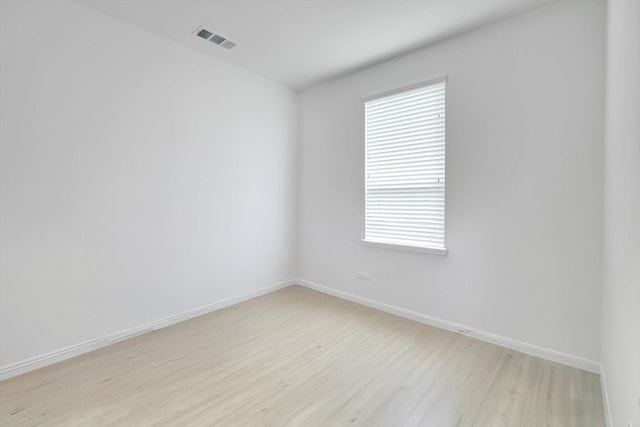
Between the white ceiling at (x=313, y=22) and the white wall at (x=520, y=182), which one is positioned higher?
the white ceiling at (x=313, y=22)

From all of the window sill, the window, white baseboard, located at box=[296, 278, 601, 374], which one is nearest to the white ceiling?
the window

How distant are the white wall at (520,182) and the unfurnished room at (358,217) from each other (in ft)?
0.05

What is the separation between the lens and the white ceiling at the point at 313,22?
7.63 ft

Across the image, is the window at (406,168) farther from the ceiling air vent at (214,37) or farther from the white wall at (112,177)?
the ceiling air vent at (214,37)

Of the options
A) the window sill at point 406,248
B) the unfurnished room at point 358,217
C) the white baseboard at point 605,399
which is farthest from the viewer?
the window sill at point 406,248

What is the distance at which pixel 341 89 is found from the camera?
373 centimetres

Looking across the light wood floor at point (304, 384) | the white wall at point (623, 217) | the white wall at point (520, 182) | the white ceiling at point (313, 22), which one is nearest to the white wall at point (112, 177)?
the white ceiling at point (313, 22)

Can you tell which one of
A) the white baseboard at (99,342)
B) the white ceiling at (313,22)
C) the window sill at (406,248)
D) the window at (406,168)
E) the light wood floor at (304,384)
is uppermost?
the white ceiling at (313,22)

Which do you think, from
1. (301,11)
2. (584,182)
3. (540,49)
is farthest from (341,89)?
(584,182)

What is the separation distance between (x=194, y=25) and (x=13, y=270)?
2.51m

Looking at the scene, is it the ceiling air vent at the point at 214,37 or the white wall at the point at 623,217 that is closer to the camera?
the white wall at the point at 623,217

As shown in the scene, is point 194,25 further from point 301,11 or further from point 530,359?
point 530,359

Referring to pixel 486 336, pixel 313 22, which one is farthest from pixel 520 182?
pixel 313 22

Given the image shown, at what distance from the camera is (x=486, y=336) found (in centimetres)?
261
